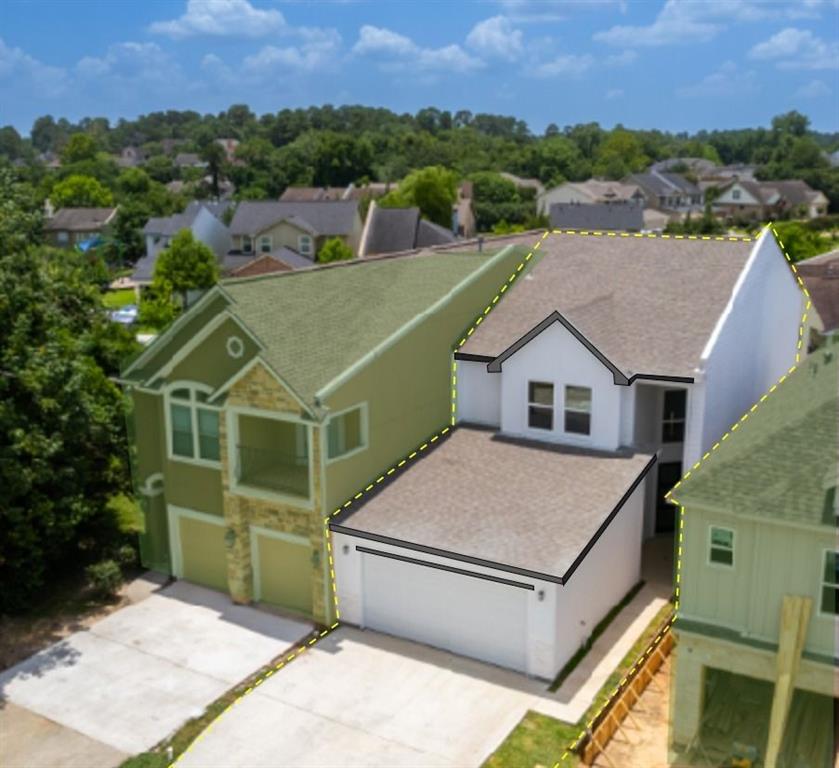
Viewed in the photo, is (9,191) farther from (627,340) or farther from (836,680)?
A: (836,680)

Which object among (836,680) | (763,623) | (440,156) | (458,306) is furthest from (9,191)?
(440,156)

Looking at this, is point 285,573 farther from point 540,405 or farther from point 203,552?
point 540,405

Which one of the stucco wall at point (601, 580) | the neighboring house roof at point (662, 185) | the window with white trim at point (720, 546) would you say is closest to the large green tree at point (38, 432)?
the stucco wall at point (601, 580)

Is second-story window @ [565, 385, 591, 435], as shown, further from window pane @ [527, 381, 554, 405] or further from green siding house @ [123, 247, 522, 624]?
green siding house @ [123, 247, 522, 624]

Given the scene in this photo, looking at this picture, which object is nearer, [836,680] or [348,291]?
[836,680]

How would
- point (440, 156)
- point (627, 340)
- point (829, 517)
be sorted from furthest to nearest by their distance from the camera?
point (440, 156) → point (627, 340) → point (829, 517)

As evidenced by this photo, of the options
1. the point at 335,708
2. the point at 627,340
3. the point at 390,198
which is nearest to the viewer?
the point at 335,708

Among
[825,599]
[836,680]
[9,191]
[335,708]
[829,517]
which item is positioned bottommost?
[335,708]
